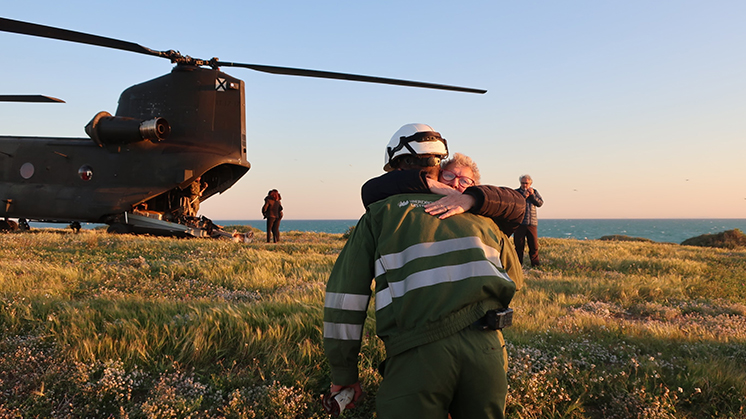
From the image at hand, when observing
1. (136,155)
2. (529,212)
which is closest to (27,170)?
(136,155)

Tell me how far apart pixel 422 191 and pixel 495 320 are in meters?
0.86

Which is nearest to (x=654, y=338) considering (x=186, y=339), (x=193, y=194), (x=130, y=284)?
(x=186, y=339)

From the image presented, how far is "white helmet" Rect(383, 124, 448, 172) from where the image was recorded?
272cm

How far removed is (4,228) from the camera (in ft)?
55.1

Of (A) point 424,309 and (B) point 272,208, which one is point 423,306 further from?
(B) point 272,208

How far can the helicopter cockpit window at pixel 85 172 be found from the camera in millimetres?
14844

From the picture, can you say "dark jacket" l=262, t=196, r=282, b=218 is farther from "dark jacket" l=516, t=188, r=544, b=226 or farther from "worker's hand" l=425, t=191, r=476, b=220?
"worker's hand" l=425, t=191, r=476, b=220

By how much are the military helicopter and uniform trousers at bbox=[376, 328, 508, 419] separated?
13993 mm

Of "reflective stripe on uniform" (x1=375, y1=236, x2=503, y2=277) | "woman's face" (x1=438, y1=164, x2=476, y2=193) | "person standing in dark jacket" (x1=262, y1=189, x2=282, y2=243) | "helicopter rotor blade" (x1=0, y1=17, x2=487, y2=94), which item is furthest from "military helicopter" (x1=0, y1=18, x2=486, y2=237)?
"reflective stripe on uniform" (x1=375, y1=236, x2=503, y2=277)

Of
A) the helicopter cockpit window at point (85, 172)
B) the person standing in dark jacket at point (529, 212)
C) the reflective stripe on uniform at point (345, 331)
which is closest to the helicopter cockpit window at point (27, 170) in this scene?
the helicopter cockpit window at point (85, 172)

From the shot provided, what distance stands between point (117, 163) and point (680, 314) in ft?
55.0

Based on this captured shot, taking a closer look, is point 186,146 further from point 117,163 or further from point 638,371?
point 638,371

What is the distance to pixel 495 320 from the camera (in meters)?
2.05

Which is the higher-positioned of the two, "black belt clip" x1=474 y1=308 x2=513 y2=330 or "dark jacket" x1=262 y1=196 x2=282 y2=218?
"dark jacket" x1=262 y1=196 x2=282 y2=218
